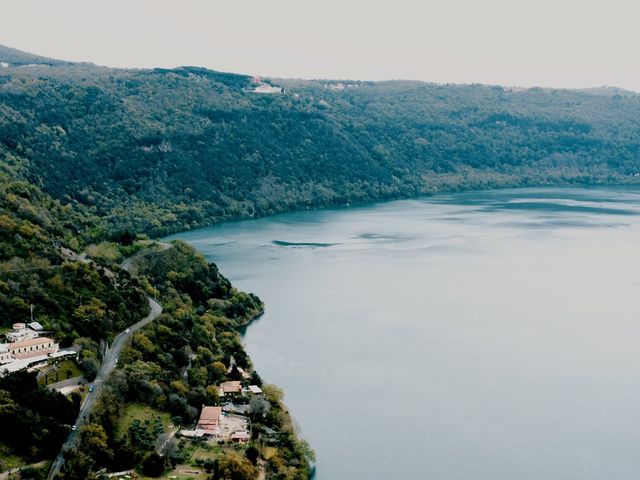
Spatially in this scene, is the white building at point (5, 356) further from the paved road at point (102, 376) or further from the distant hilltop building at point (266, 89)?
the distant hilltop building at point (266, 89)

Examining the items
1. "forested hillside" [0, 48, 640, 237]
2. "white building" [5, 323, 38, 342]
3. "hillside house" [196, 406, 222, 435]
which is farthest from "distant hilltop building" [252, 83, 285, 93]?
"hillside house" [196, 406, 222, 435]

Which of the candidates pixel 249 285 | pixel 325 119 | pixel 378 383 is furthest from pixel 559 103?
pixel 378 383

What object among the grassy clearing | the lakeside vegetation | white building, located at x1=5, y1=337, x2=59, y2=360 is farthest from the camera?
white building, located at x1=5, y1=337, x2=59, y2=360

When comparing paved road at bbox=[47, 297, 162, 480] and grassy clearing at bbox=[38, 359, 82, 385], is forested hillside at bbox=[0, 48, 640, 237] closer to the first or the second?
paved road at bbox=[47, 297, 162, 480]

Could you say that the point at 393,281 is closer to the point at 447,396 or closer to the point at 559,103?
the point at 447,396

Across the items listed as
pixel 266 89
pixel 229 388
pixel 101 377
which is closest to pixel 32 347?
pixel 101 377

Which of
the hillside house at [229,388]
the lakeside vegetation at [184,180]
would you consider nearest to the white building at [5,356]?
the lakeside vegetation at [184,180]
